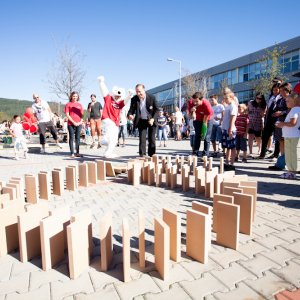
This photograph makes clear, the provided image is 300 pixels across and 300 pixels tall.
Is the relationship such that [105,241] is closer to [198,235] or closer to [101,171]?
[198,235]

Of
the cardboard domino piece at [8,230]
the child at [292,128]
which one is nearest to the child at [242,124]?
the child at [292,128]

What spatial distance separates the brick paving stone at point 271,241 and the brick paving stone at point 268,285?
464 millimetres

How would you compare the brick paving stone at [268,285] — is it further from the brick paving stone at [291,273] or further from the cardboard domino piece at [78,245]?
the cardboard domino piece at [78,245]

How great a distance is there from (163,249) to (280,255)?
39.0 inches

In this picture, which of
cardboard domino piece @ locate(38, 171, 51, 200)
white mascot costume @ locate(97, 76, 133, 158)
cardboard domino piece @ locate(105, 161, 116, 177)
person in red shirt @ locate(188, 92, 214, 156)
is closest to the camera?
cardboard domino piece @ locate(38, 171, 51, 200)

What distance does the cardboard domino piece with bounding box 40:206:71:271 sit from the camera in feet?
6.27

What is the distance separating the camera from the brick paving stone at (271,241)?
7.47 ft

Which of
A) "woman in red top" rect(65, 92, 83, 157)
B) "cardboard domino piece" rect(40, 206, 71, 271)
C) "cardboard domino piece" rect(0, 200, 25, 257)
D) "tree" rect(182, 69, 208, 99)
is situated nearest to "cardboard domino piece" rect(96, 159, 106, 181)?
"cardboard domino piece" rect(0, 200, 25, 257)

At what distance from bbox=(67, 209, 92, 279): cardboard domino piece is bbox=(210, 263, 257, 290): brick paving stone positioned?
0.89 m

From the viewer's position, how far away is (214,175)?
371cm

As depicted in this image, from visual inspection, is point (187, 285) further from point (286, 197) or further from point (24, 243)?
point (286, 197)

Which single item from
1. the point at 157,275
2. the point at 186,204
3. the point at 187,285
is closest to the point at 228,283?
the point at 187,285

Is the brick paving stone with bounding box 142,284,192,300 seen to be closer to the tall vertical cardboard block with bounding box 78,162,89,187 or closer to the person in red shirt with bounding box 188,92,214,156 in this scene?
the tall vertical cardboard block with bounding box 78,162,89,187

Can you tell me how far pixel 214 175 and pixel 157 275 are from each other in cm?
208
